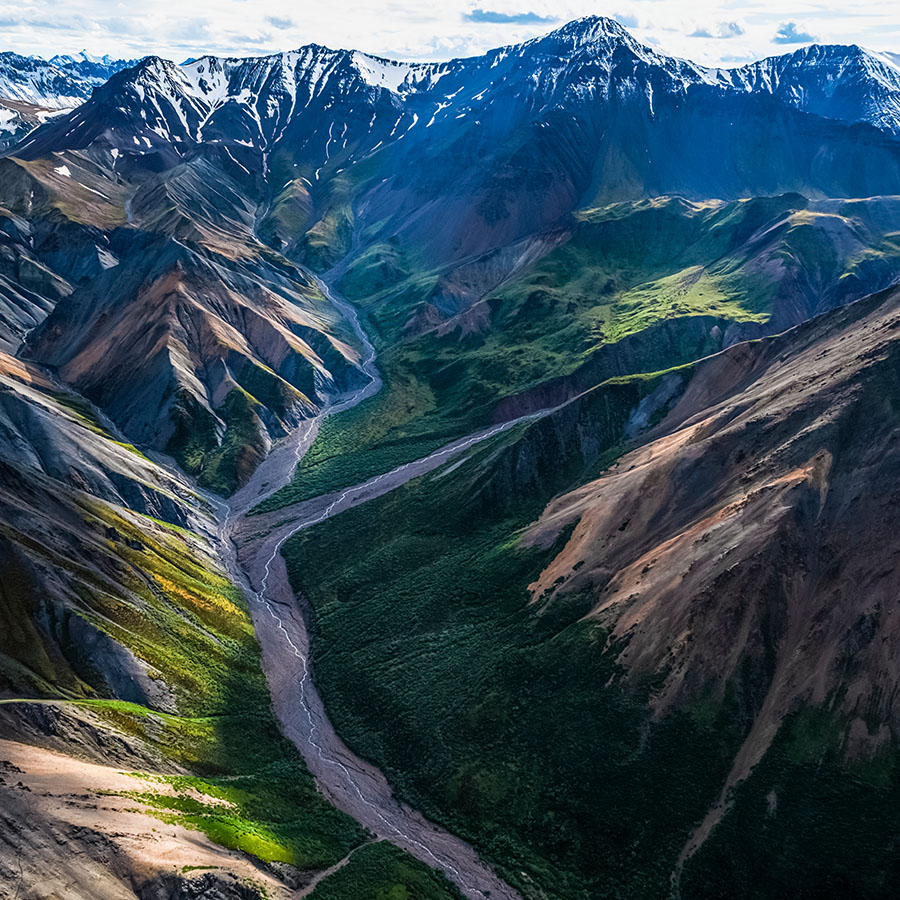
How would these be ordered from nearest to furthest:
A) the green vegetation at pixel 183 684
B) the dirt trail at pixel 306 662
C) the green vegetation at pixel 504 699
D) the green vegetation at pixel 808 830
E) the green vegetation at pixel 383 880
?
the green vegetation at pixel 808 830, the green vegetation at pixel 383 880, the green vegetation at pixel 183 684, the green vegetation at pixel 504 699, the dirt trail at pixel 306 662

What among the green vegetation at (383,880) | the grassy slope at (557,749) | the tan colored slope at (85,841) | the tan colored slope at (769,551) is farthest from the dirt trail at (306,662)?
the tan colored slope at (769,551)

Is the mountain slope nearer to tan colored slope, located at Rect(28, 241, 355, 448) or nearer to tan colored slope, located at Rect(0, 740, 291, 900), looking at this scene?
tan colored slope, located at Rect(0, 740, 291, 900)

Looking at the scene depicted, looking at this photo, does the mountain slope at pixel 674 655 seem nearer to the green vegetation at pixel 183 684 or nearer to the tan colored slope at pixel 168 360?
the green vegetation at pixel 183 684

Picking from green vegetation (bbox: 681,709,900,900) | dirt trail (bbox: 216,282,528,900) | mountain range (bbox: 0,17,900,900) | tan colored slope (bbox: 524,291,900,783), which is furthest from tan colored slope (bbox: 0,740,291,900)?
tan colored slope (bbox: 524,291,900,783)

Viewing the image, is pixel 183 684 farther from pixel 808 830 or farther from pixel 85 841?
pixel 808 830

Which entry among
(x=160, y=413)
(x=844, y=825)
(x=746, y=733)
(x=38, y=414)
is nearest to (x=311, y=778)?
(x=746, y=733)

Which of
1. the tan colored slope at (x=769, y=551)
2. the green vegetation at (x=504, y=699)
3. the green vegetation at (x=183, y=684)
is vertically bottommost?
the green vegetation at (x=183, y=684)
